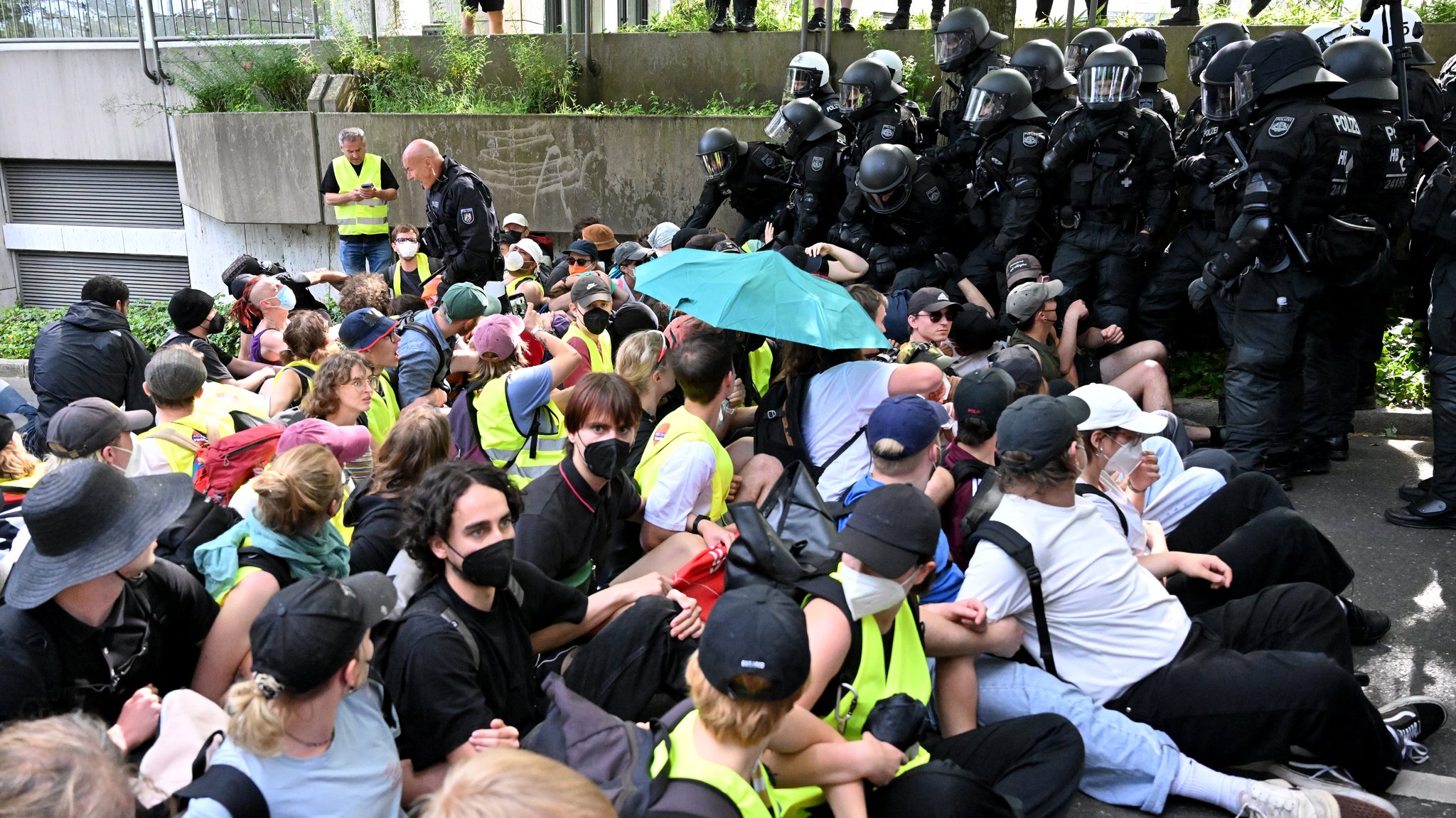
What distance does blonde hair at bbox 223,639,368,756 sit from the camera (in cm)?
215

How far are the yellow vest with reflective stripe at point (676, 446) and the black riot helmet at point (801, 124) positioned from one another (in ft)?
14.3

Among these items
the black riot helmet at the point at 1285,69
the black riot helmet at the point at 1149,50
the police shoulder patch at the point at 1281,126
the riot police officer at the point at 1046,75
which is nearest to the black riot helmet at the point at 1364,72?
the black riot helmet at the point at 1285,69

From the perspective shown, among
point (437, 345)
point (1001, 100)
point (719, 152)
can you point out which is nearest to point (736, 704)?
point (437, 345)

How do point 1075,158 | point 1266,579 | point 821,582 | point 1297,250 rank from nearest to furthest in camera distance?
point 821,582 < point 1266,579 < point 1297,250 < point 1075,158

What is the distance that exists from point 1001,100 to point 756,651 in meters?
5.64

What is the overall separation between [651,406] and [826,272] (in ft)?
8.12

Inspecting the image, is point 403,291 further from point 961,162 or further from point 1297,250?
point 1297,250

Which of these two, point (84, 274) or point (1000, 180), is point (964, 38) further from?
point (84, 274)

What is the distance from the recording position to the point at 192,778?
92.7 inches

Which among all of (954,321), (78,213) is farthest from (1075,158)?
(78,213)

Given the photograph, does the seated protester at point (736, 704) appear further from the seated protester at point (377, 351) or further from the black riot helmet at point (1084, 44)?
the black riot helmet at point (1084, 44)

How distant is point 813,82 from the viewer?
8.77 metres

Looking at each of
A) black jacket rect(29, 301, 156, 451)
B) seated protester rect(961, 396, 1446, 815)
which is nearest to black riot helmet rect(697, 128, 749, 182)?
black jacket rect(29, 301, 156, 451)

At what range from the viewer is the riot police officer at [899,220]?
Answer: 6.77m
